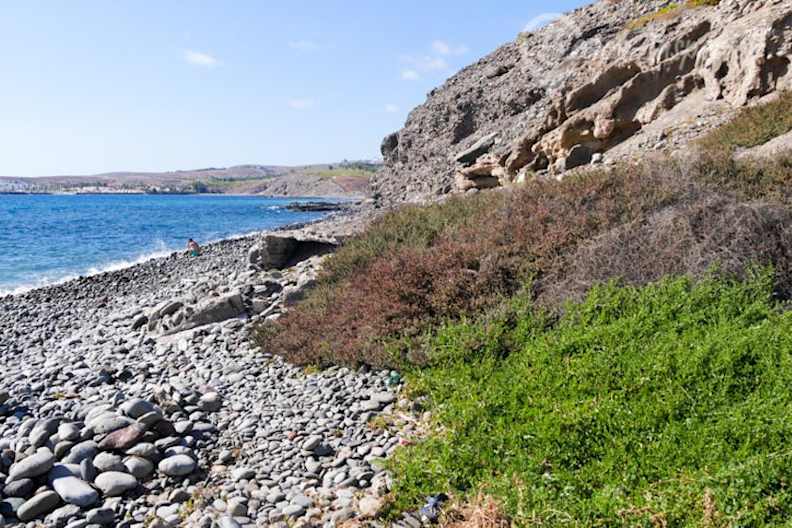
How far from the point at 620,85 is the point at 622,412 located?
1476 cm

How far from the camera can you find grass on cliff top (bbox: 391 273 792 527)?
3744 mm

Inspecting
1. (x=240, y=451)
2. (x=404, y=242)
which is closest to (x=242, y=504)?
(x=240, y=451)

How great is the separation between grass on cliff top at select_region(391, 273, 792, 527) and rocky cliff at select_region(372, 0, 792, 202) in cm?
805

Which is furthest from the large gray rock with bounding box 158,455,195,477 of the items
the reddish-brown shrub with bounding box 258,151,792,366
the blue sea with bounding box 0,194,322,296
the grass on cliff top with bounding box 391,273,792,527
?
the blue sea with bounding box 0,194,322,296

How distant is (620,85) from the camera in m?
16.7

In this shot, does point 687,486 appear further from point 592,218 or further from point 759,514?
point 592,218

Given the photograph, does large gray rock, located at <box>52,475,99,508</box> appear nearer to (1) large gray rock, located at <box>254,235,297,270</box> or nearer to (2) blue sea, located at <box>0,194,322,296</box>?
(1) large gray rock, located at <box>254,235,297,270</box>

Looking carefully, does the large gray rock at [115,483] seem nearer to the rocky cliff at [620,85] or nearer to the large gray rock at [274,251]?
the large gray rock at [274,251]

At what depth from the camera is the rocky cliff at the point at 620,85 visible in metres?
12.5

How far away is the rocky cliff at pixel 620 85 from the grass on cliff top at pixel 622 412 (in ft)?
26.4

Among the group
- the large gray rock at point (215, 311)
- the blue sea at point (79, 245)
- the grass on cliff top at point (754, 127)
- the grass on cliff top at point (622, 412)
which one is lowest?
the blue sea at point (79, 245)

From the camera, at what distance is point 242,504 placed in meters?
4.92

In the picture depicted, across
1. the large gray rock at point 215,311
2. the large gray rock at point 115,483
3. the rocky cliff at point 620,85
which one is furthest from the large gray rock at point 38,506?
the rocky cliff at point 620,85

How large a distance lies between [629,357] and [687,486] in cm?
187
